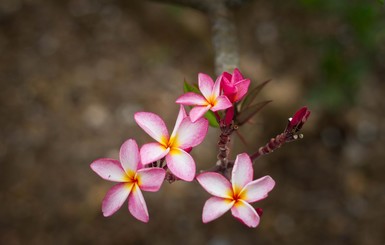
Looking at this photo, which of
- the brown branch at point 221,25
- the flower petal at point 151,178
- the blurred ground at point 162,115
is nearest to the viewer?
the flower petal at point 151,178

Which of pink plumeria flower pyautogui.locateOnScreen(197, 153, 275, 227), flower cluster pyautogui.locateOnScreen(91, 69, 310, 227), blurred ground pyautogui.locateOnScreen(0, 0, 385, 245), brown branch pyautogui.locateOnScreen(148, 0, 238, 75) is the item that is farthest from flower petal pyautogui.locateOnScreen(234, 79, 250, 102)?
blurred ground pyautogui.locateOnScreen(0, 0, 385, 245)

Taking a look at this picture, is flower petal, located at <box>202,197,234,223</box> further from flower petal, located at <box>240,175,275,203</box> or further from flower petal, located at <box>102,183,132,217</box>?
flower petal, located at <box>102,183,132,217</box>

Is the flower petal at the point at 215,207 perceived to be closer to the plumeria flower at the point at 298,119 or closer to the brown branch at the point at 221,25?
the plumeria flower at the point at 298,119

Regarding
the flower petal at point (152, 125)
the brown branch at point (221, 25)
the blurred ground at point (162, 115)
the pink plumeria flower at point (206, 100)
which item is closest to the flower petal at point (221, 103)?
the pink plumeria flower at point (206, 100)

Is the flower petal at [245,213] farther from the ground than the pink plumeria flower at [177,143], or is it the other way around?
the pink plumeria flower at [177,143]

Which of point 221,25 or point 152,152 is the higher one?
point 221,25

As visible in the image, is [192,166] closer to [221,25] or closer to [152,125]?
[152,125]

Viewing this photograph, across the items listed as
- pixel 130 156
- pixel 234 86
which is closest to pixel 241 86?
pixel 234 86
